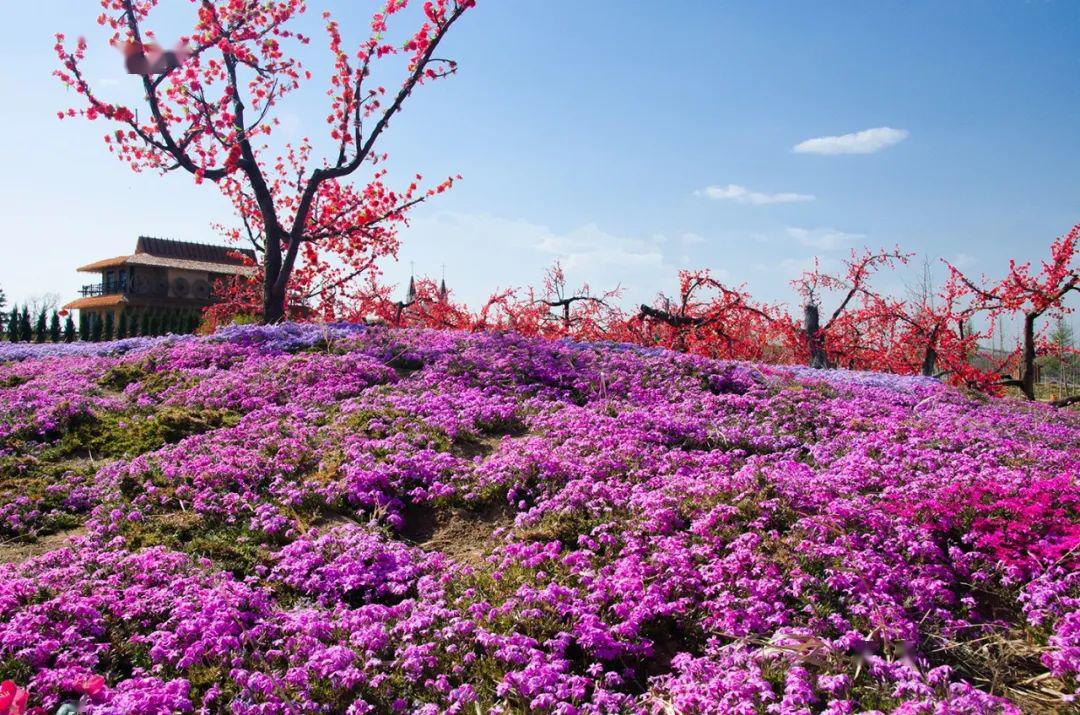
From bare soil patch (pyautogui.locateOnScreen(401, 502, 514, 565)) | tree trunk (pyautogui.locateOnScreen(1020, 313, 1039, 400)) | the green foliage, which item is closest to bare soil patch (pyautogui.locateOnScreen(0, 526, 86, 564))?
the green foliage

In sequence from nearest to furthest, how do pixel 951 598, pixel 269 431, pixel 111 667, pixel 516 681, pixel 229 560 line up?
pixel 516 681, pixel 111 667, pixel 951 598, pixel 229 560, pixel 269 431

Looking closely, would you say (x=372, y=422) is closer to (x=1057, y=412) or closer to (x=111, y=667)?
(x=111, y=667)

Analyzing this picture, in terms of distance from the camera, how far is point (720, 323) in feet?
64.0

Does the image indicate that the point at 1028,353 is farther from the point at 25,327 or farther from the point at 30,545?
the point at 25,327

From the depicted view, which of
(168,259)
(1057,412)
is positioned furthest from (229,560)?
(168,259)

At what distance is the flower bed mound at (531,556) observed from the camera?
4141mm

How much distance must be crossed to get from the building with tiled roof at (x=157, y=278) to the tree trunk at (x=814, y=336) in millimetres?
47985

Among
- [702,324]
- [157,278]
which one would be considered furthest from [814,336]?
[157,278]

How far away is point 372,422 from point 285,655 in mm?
4301

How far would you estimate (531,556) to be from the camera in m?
5.57

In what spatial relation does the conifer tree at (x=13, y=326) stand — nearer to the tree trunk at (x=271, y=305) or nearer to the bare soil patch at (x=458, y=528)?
the tree trunk at (x=271, y=305)

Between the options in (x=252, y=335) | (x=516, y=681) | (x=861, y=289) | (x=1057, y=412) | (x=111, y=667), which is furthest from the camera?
(x=861, y=289)

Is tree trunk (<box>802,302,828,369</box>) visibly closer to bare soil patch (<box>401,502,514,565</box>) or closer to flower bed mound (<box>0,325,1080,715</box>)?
flower bed mound (<box>0,325,1080,715</box>)

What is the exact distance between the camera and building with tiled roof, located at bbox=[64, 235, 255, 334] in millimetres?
58906
